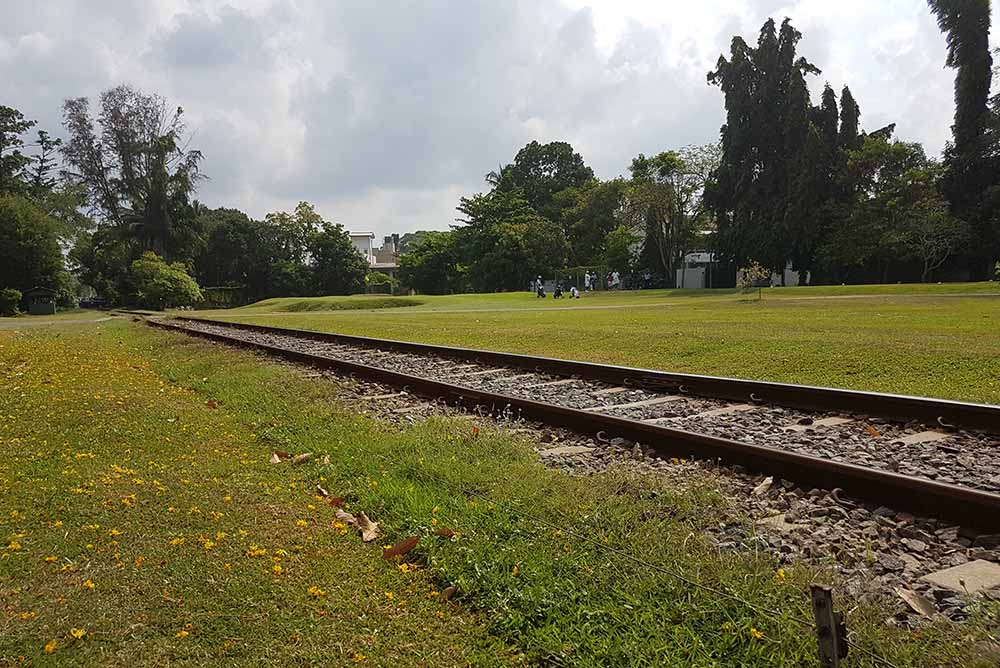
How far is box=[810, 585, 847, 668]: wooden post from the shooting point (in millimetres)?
1627

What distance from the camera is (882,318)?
48.8 ft

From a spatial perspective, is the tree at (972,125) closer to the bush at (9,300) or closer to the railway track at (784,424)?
the railway track at (784,424)

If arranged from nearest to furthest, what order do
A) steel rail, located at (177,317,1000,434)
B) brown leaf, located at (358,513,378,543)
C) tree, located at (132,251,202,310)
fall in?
brown leaf, located at (358,513,378,543), steel rail, located at (177,317,1000,434), tree, located at (132,251,202,310)

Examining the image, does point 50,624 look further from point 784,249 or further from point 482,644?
point 784,249

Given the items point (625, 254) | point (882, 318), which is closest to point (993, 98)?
point (625, 254)

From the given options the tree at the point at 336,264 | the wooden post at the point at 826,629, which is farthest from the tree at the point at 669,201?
the wooden post at the point at 826,629

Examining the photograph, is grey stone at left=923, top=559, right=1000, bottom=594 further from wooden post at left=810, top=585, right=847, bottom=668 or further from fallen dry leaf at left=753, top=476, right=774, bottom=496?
wooden post at left=810, top=585, right=847, bottom=668

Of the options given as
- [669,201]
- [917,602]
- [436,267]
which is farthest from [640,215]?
[917,602]

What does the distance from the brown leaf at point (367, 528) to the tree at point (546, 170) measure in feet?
223

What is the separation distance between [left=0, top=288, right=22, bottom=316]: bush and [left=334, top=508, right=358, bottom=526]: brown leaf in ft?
164

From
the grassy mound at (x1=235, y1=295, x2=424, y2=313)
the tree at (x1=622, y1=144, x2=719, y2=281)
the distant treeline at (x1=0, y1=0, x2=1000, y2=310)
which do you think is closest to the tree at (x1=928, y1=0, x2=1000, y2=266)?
the distant treeline at (x1=0, y1=0, x2=1000, y2=310)

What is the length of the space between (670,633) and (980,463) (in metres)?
3.08

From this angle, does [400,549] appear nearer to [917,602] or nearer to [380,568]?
[380,568]

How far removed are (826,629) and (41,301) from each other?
5586cm
